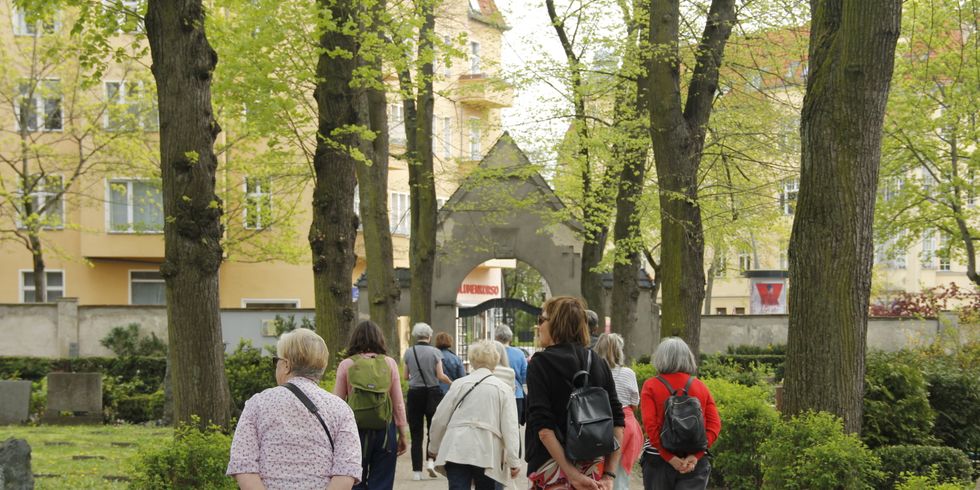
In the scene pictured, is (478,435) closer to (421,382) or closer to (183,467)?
(183,467)

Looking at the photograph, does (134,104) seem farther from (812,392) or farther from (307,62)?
(812,392)

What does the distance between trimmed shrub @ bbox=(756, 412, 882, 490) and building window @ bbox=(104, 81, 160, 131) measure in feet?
102

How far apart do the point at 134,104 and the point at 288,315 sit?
9298 mm

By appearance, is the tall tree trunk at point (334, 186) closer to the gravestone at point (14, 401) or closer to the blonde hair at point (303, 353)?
the blonde hair at point (303, 353)

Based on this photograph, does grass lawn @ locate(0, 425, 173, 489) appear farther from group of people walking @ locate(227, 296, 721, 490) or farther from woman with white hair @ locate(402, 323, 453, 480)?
woman with white hair @ locate(402, 323, 453, 480)

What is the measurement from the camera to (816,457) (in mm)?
9867

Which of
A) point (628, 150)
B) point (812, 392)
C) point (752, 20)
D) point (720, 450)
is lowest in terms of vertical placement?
point (720, 450)

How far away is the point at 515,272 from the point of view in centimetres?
6769

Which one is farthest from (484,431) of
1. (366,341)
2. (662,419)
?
(366,341)

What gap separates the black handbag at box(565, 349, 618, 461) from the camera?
22.6 feet

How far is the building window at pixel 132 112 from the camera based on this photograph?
39.1 m

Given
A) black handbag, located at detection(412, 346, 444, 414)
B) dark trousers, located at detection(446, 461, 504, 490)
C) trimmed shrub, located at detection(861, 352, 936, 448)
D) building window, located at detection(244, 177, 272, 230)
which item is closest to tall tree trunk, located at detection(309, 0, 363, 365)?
black handbag, located at detection(412, 346, 444, 414)

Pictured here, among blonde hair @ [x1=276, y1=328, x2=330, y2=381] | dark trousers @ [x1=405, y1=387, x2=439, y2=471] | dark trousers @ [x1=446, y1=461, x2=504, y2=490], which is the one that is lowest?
dark trousers @ [x1=405, y1=387, x2=439, y2=471]

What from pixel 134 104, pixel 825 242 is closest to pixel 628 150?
pixel 825 242
